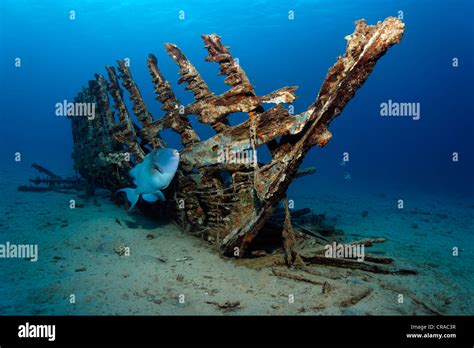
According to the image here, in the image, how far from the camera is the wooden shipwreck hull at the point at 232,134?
441cm

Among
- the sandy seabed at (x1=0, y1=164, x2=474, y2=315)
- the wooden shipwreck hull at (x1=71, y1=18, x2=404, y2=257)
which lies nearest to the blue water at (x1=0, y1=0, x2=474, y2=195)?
the sandy seabed at (x1=0, y1=164, x2=474, y2=315)

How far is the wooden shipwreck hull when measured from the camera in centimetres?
441

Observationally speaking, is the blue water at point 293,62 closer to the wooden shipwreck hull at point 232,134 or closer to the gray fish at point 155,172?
the wooden shipwreck hull at point 232,134

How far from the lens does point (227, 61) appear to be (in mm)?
5656

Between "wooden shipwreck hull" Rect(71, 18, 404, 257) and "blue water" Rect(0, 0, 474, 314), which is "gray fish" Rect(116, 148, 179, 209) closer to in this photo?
"wooden shipwreck hull" Rect(71, 18, 404, 257)

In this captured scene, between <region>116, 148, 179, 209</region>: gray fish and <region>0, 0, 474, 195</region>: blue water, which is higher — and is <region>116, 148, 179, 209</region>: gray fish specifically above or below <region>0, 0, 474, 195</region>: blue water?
below

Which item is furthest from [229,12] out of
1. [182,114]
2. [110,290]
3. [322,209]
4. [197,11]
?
[110,290]

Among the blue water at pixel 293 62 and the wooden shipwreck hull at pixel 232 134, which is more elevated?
the blue water at pixel 293 62

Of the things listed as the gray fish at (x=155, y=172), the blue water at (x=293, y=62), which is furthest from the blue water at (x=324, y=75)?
the gray fish at (x=155, y=172)

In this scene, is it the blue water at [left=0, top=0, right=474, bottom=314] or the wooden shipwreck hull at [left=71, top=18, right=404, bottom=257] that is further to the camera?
the blue water at [left=0, top=0, right=474, bottom=314]

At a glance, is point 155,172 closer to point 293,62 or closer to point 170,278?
point 170,278

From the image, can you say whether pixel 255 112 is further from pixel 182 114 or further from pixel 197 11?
pixel 197 11
